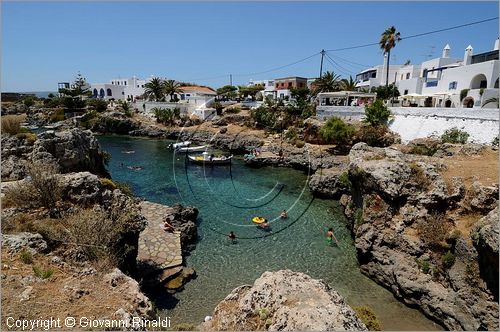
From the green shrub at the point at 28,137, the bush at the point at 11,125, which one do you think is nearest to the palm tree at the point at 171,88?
the bush at the point at 11,125

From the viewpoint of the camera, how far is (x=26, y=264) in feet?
32.8

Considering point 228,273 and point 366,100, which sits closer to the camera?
point 228,273

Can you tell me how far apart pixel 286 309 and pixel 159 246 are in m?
13.4

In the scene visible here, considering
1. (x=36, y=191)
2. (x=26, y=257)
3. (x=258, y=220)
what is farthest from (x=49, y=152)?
(x=258, y=220)

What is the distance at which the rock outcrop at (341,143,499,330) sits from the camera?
43.3ft

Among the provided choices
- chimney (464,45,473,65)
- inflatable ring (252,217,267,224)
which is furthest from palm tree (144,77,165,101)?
chimney (464,45,473,65)

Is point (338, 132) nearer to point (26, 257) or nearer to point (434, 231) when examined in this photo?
point (434, 231)

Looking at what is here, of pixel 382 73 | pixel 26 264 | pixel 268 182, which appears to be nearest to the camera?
pixel 26 264

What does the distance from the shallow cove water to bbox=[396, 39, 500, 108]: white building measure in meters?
26.0

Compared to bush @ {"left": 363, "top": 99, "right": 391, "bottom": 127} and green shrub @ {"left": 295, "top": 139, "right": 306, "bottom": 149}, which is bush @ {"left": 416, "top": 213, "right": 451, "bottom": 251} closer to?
bush @ {"left": 363, "top": 99, "right": 391, "bottom": 127}

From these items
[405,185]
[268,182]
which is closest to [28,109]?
[268,182]

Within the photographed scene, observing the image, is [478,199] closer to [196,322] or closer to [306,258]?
[306,258]

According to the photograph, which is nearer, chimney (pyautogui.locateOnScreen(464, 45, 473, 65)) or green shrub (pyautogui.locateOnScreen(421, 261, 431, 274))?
green shrub (pyautogui.locateOnScreen(421, 261, 431, 274))

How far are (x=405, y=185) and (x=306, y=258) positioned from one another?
7.89 m
